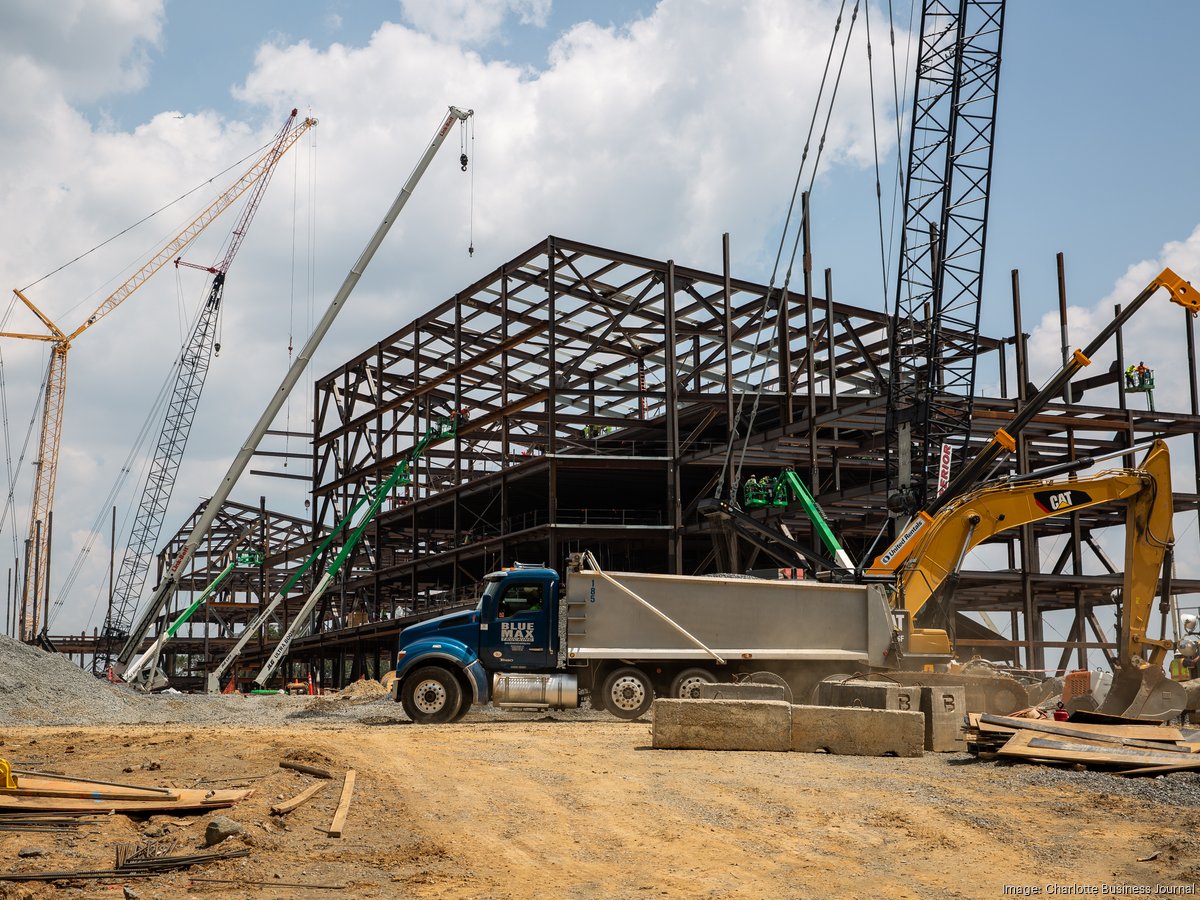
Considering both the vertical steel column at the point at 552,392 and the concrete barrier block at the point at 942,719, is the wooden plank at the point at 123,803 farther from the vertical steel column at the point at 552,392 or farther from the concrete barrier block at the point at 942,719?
the vertical steel column at the point at 552,392

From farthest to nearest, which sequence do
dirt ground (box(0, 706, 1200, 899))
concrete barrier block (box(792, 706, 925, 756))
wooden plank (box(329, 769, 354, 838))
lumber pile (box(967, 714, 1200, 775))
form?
concrete barrier block (box(792, 706, 925, 756)) < lumber pile (box(967, 714, 1200, 775)) < wooden plank (box(329, 769, 354, 838)) < dirt ground (box(0, 706, 1200, 899))

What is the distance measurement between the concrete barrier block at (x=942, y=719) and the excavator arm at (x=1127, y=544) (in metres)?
4.81

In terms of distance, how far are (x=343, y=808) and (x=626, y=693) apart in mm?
11423

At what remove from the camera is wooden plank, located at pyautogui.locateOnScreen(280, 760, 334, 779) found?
12.8 metres

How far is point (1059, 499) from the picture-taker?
22828mm

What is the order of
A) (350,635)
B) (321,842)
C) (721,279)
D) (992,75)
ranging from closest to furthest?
(321,842), (992,75), (721,279), (350,635)

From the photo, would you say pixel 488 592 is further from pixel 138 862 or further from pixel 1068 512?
pixel 138 862

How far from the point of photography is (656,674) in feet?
72.7

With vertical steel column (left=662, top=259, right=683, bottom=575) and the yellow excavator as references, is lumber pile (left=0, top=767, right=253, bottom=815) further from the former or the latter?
vertical steel column (left=662, top=259, right=683, bottom=575)

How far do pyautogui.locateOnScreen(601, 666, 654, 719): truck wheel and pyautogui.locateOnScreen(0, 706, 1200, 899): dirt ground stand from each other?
6.19m

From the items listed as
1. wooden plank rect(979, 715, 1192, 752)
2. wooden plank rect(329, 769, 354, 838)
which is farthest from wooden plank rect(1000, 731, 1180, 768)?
wooden plank rect(329, 769, 354, 838)

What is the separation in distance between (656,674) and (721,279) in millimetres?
26507

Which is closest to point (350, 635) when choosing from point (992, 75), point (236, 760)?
point (992, 75)

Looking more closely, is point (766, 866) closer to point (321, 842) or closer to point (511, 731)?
point (321, 842)
